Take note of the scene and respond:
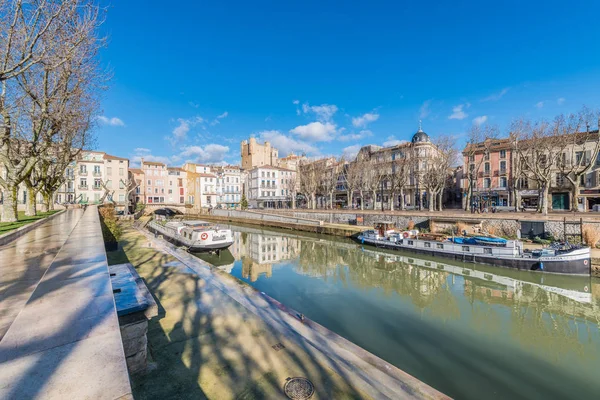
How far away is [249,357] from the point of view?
4730mm

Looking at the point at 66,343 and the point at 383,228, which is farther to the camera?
the point at 383,228

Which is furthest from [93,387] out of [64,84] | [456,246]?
[456,246]

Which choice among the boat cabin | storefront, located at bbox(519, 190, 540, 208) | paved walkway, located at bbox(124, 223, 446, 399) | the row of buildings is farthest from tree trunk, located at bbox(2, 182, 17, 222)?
storefront, located at bbox(519, 190, 540, 208)

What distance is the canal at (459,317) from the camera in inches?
261

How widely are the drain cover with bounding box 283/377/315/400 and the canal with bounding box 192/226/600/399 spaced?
3.86 m

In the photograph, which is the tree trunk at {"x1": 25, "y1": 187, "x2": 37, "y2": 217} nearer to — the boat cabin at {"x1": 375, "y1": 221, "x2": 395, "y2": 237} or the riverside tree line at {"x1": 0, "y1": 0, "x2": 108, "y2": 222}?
the riverside tree line at {"x1": 0, "y1": 0, "x2": 108, "y2": 222}

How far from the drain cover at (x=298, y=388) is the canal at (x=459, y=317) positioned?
12.7 feet

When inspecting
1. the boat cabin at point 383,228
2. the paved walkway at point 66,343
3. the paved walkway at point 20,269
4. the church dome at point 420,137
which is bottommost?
the boat cabin at point 383,228

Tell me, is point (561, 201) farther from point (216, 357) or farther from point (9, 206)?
point (9, 206)

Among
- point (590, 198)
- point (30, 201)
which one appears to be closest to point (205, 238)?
point (30, 201)

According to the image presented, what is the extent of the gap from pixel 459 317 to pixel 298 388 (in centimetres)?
862

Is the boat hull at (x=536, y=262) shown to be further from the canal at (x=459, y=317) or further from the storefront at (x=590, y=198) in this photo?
the storefront at (x=590, y=198)

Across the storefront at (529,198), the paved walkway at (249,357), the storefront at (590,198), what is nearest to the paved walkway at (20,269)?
the paved walkway at (249,357)

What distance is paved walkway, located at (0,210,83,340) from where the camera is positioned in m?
3.52
